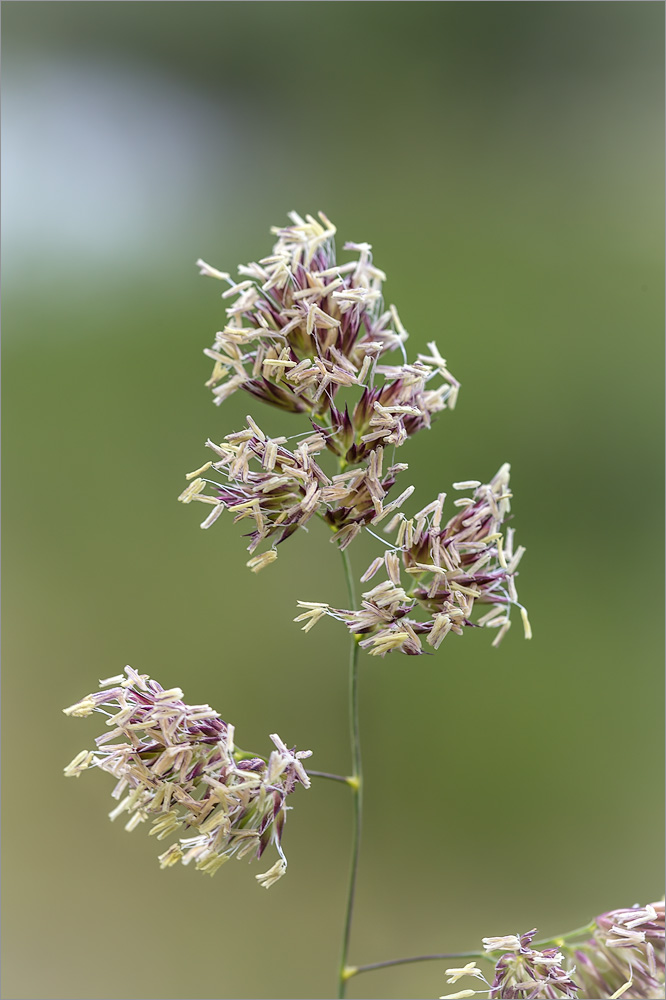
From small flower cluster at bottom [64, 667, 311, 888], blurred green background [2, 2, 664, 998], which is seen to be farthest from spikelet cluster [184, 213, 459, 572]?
blurred green background [2, 2, 664, 998]

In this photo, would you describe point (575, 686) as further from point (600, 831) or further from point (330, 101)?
point (330, 101)

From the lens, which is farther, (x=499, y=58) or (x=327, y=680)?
(x=499, y=58)

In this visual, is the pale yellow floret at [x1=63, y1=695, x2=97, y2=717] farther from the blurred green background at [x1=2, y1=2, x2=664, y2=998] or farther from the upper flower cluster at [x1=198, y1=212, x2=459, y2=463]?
the blurred green background at [x1=2, y1=2, x2=664, y2=998]

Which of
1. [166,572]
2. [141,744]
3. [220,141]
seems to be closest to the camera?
[141,744]

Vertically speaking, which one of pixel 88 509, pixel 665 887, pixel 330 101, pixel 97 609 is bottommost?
pixel 665 887

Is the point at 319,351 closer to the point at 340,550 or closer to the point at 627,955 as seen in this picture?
the point at 340,550

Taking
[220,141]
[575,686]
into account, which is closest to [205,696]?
[575,686]
